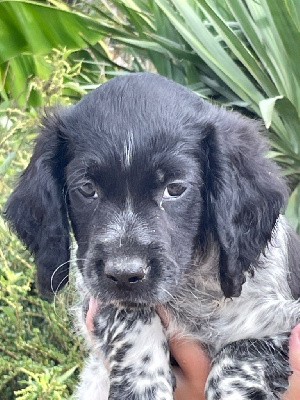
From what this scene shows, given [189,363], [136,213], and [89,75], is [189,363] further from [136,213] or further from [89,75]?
[89,75]

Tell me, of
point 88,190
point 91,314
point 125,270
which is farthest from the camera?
point 91,314

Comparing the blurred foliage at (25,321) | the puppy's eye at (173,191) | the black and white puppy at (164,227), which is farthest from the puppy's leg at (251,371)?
the blurred foliage at (25,321)

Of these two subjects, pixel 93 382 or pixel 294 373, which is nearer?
pixel 294 373

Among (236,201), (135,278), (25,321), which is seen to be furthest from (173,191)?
(25,321)

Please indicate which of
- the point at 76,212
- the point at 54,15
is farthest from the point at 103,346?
the point at 54,15

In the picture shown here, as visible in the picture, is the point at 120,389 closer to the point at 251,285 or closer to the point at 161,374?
the point at 161,374
